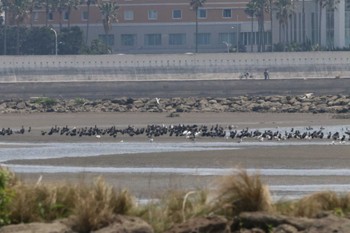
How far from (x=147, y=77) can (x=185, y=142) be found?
47063mm

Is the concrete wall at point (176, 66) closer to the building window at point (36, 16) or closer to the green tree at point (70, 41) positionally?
the green tree at point (70, 41)

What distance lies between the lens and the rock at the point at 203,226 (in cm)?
1434

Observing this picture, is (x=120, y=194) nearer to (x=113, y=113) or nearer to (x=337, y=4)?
(x=113, y=113)

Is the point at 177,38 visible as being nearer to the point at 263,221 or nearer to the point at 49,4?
the point at 49,4

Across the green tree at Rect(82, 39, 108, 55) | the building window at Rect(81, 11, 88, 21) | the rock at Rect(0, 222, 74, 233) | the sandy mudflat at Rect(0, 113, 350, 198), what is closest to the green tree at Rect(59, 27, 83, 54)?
the green tree at Rect(82, 39, 108, 55)

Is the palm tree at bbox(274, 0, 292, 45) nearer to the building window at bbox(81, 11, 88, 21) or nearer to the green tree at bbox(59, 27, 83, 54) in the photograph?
the green tree at bbox(59, 27, 83, 54)

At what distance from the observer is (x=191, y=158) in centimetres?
3419

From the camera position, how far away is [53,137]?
45.1 metres

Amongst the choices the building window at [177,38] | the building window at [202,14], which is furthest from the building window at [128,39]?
the building window at [202,14]

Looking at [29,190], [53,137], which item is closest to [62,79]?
[53,137]

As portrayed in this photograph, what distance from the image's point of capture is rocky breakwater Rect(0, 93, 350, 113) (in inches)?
2502

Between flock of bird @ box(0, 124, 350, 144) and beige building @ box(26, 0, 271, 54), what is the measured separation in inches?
2796

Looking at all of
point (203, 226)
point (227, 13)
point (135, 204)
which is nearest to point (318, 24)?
point (227, 13)

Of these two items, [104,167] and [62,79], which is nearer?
[104,167]
